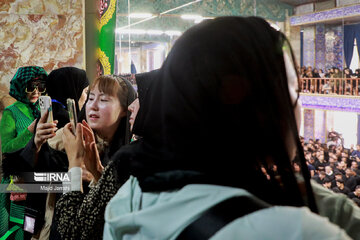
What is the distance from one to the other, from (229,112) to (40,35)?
419cm

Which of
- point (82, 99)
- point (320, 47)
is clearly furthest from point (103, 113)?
point (320, 47)

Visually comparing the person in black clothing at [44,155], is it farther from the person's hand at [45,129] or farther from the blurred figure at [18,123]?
the blurred figure at [18,123]

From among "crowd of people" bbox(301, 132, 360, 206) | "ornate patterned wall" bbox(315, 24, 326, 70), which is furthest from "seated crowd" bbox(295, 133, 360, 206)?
"ornate patterned wall" bbox(315, 24, 326, 70)

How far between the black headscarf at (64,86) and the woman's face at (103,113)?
0.66 metres

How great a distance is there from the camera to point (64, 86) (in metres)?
2.74

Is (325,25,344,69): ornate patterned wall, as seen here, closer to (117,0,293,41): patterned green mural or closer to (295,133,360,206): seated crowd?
(295,133,360,206): seated crowd

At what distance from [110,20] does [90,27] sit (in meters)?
1.04

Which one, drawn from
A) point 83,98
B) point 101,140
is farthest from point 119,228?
point 83,98

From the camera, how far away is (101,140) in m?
2.04

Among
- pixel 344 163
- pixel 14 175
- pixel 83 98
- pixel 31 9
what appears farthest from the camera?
pixel 344 163

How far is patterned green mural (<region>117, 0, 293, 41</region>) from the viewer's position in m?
5.35

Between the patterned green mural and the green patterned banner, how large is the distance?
6.13 feet

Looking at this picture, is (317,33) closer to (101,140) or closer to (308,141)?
(308,141)

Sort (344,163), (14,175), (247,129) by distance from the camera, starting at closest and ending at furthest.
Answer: (247,129), (14,175), (344,163)
